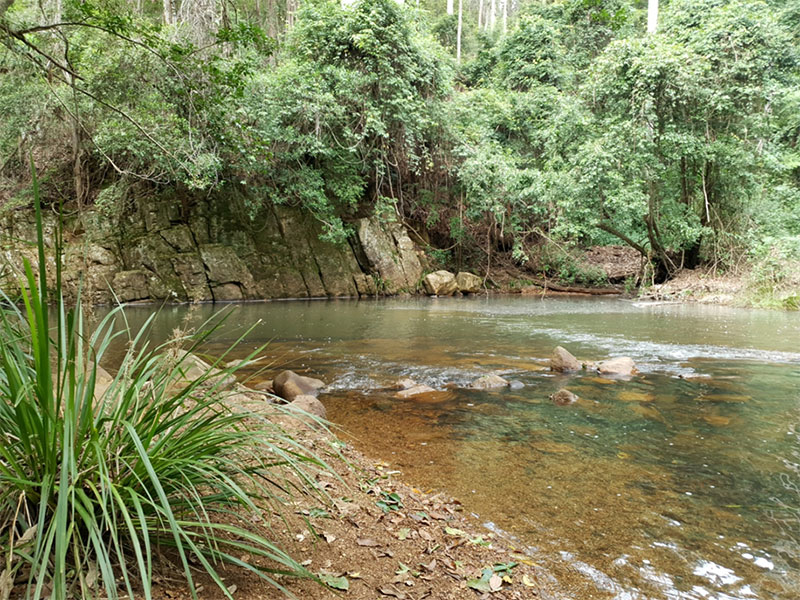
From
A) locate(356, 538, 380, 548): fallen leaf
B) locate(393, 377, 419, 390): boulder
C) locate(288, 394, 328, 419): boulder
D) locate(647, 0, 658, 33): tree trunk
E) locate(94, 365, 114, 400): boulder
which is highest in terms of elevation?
locate(647, 0, 658, 33): tree trunk

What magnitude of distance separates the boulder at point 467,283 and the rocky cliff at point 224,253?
1708mm

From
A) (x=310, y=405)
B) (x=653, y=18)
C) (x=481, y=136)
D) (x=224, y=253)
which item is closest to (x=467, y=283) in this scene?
(x=481, y=136)

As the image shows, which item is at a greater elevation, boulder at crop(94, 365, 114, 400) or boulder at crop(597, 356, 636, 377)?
boulder at crop(94, 365, 114, 400)

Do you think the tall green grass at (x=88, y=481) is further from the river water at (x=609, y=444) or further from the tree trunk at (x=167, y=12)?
the tree trunk at (x=167, y=12)

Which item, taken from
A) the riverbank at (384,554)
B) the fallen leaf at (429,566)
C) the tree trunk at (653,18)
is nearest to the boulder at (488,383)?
the riverbank at (384,554)

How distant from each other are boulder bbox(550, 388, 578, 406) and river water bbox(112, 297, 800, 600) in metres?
0.10

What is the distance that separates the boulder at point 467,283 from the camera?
19906 millimetres

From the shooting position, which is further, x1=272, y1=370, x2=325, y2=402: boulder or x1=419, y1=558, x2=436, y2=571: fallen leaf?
x1=272, y1=370, x2=325, y2=402: boulder

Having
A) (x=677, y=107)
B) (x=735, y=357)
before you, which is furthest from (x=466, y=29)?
(x=735, y=357)

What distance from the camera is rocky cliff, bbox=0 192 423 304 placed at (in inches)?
615

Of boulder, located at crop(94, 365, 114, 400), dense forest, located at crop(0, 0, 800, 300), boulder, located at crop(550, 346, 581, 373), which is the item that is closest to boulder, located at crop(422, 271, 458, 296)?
dense forest, located at crop(0, 0, 800, 300)

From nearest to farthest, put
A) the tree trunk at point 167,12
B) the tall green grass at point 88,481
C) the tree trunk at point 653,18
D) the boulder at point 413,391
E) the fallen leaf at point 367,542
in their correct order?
1. the tall green grass at point 88,481
2. the fallen leaf at point 367,542
3. the boulder at point 413,391
4. the tree trunk at point 167,12
5. the tree trunk at point 653,18

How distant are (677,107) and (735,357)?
1177 centimetres

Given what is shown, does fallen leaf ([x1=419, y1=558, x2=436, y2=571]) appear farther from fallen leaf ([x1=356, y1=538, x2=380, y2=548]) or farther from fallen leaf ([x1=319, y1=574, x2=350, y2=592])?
fallen leaf ([x1=319, y1=574, x2=350, y2=592])
